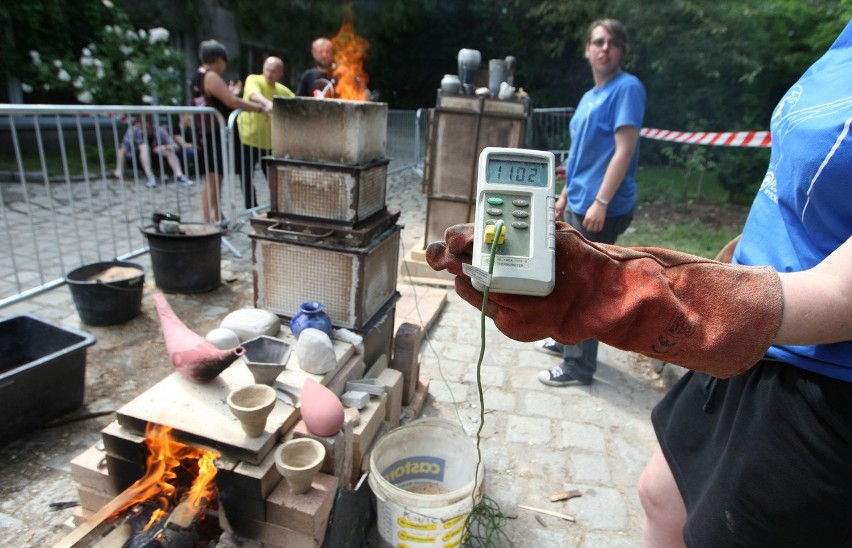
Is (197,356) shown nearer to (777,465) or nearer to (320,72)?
(777,465)

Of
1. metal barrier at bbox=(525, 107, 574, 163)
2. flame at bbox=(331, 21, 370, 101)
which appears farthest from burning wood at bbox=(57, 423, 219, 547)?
metal barrier at bbox=(525, 107, 574, 163)

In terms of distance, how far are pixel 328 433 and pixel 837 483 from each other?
5.24 ft

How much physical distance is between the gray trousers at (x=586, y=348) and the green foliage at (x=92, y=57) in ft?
30.4

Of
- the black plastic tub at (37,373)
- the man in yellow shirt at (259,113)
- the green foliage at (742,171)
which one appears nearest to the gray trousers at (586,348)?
the black plastic tub at (37,373)

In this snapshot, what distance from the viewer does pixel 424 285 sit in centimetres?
556

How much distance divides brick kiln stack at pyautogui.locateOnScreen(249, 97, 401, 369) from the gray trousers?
155cm

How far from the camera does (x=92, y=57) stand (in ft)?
34.3

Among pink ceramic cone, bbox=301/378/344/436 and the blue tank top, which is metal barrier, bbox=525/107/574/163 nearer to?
pink ceramic cone, bbox=301/378/344/436

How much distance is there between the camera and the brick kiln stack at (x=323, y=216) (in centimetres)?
277

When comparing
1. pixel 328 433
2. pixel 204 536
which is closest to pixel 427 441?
pixel 328 433

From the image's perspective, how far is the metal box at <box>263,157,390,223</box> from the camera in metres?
2.77

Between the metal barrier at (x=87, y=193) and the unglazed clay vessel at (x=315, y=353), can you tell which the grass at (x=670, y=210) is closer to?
the metal barrier at (x=87, y=193)

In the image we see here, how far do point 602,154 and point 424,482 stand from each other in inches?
96.7

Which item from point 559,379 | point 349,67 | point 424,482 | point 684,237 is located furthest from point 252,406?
point 684,237
